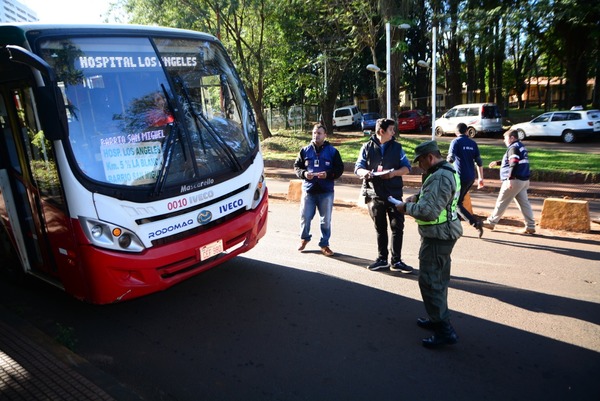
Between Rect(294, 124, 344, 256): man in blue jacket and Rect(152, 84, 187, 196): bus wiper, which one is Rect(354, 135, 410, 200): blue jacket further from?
Rect(152, 84, 187, 196): bus wiper

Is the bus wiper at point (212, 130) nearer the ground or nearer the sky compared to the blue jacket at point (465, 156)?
nearer the sky

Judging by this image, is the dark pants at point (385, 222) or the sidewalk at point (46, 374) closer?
the sidewalk at point (46, 374)

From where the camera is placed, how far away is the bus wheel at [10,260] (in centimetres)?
519

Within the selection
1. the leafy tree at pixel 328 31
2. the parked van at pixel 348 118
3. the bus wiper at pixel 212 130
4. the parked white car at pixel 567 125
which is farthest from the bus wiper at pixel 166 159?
the parked van at pixel 348 118

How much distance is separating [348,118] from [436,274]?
30.3m

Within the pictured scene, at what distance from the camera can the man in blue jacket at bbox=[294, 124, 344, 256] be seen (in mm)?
6070

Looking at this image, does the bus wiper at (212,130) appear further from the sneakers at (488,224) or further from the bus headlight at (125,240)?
the sneakers at (488,224)

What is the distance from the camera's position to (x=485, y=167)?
13.9m

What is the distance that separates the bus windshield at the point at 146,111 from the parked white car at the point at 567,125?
17543 mm

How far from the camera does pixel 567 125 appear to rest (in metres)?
20.8

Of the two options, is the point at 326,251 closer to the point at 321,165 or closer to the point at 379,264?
the point at 379,264

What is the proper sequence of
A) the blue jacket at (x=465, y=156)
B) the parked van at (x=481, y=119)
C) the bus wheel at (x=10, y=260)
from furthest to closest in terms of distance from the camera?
the parked van at (x=481, y=119), the blue jacket at (x=465, y=156), the bus wheel at (x=10, y=260)

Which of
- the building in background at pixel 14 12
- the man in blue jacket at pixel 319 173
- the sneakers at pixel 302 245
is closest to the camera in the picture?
the man in blue jacket at pixel 319 173

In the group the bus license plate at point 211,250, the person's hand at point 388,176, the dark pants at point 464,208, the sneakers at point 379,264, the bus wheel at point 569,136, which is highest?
the person's hand at point 388,176
